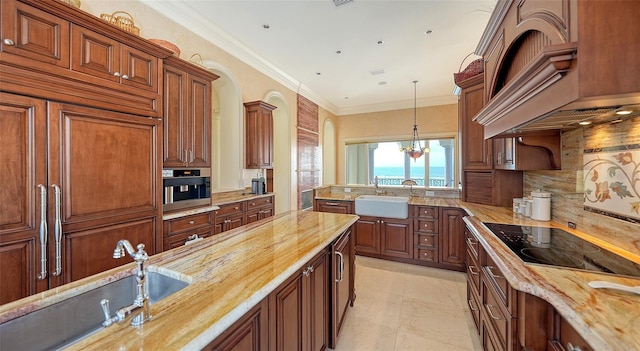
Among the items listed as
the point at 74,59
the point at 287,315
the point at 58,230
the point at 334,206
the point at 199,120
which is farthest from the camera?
the point at 334,206

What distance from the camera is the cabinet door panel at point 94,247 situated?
61.2 inches

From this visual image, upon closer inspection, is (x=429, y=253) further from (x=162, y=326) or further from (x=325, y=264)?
(x=162, y=326)

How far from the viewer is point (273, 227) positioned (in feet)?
6.08

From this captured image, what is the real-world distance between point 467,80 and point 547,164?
53.7 inches

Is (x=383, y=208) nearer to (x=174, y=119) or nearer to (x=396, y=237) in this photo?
(x=396, y=237)

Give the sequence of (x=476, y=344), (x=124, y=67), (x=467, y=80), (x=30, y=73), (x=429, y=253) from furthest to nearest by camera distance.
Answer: (x=429, y=253) < (x=467, y=80) < (x=476, y=344) < (x=124, y=67) < (x=30, y=73)

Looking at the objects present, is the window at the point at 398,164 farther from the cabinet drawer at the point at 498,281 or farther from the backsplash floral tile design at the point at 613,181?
the cabinet drawer at the point at 498,281

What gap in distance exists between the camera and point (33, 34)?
140 cm

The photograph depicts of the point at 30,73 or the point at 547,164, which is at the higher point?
the point at 30,73

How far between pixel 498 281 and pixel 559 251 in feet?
1.28

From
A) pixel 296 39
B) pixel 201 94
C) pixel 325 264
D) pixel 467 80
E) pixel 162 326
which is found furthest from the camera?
pixel 296 39

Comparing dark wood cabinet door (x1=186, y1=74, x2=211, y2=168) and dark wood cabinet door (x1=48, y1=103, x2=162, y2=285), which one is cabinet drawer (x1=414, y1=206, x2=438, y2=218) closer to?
dark wood cabinet door (x1=186, y1=74, x2=211, y2=168)

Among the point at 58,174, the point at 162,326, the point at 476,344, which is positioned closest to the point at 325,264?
the point at 162,326

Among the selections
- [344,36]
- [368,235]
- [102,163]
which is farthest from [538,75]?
[368,235]
